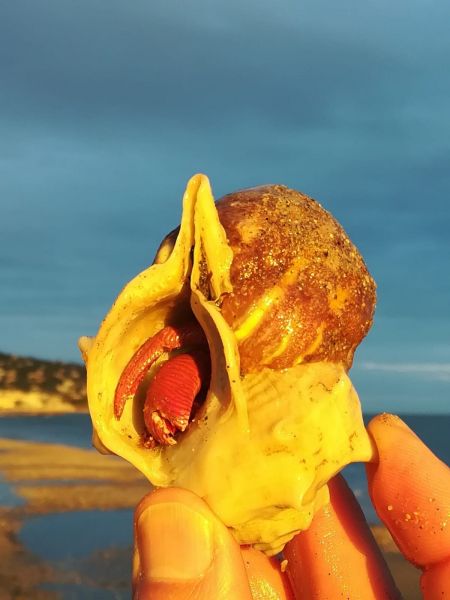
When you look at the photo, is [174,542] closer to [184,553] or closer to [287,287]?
[184,553]

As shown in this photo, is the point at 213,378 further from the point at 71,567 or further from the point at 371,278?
the point at 71,567

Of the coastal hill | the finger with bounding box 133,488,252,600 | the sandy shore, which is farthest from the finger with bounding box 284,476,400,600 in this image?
the coastal hill

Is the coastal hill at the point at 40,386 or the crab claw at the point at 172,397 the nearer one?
the crab claw at the point at 172,397

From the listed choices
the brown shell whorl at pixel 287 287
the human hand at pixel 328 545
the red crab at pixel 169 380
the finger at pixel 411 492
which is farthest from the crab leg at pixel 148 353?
the finger at pixel 411 492

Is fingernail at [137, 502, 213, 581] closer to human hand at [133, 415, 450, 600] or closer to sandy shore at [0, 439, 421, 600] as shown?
human hand at [133, 415, 450, 600]

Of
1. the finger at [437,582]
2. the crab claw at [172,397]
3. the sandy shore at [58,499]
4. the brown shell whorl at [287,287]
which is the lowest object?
the sandy shore at [58,499]

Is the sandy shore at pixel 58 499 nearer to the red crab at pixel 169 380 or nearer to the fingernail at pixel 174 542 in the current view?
the red crab at pixel 169 380

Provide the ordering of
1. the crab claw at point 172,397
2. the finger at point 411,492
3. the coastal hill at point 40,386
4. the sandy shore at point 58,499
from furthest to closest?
the coastal hill at point 40,386 → the sandy shore at point 58,499 → the finger at point 411,492 → the crab claw at point 172,397

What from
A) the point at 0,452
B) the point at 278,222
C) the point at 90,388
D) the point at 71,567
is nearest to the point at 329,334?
the point at 278,222
